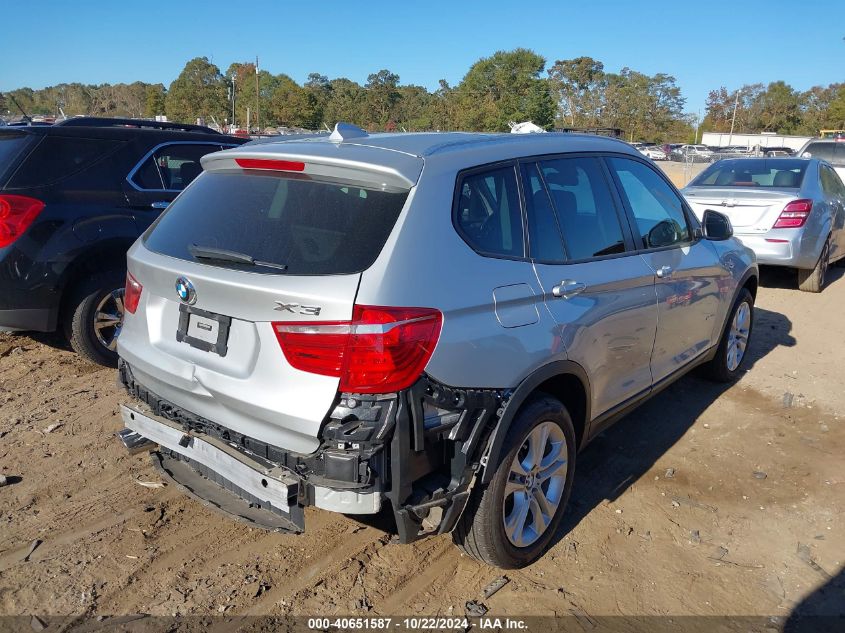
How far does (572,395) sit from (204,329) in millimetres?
1715

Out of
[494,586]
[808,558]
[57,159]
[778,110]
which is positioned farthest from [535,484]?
[778,110]

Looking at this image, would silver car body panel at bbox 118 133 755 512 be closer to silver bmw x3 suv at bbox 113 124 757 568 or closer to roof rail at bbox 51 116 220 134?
silver bmw x3 suv at bbox 113 124 757 568

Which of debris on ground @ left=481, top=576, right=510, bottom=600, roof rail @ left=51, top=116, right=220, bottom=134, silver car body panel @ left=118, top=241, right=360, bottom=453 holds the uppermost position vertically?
roof rail @ left=51, top=116, right=220, bottom=134

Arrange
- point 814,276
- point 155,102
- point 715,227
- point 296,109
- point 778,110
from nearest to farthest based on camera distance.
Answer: point 715,227
point 814,276
point 296,109
point 155,102
point 778,110

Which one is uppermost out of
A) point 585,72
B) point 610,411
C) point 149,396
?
point 585,72

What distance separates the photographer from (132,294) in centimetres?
307

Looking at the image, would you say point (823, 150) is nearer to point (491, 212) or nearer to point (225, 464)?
point (491, 212)

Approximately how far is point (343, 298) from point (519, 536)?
4.67 feet

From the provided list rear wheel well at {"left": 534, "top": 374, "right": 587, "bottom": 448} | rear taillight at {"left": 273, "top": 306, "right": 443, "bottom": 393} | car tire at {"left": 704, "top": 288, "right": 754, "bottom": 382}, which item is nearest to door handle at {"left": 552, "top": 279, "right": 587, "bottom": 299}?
rear wheel well at {"left": 534, "top": 374, "right": 587, "bottom": 448}

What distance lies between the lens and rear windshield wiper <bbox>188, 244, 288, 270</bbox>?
250 cm

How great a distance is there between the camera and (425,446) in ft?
7.95

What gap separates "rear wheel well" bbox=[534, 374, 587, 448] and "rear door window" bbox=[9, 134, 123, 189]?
3881 millimetres

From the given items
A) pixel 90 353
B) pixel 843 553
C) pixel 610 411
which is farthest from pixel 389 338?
pixel 90 353

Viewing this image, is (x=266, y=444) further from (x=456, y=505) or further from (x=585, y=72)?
(x=585, y=72)
